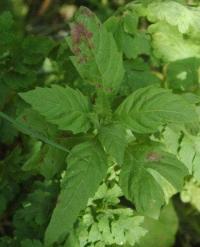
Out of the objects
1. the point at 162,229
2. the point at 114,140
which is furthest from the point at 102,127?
the point at 162,229

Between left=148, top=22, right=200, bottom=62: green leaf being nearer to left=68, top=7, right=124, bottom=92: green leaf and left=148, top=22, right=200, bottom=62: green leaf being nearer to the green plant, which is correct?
the green plant

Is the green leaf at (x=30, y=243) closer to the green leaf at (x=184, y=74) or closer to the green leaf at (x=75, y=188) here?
the green leaf at (x=75, y=188)

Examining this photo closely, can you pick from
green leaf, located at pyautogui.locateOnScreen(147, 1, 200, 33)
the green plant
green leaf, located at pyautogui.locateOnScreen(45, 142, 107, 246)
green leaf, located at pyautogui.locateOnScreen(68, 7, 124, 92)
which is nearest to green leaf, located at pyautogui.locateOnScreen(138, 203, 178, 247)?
the green plant

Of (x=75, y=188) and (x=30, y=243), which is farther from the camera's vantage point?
(x=30, y=243)

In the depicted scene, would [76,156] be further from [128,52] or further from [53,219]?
[128,52]

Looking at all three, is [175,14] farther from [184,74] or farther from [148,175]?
[148,175]

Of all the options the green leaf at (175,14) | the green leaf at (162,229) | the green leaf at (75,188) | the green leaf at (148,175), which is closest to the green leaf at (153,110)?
the green leaf at (148,175)
